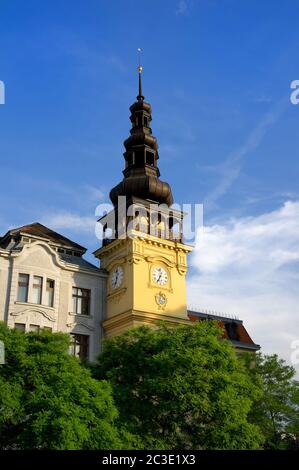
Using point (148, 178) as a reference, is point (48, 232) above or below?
below

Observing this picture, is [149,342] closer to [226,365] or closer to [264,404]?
[226,365]

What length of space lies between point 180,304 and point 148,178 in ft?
32.6

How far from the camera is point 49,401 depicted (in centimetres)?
2364

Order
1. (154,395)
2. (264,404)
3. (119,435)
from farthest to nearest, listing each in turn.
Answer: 1. (264,404)
2. (154,395)
3. (119,435)

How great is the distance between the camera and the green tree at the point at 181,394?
27047 mm

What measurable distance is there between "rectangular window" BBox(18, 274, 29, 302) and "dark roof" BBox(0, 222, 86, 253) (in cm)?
363

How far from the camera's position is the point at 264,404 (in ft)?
121

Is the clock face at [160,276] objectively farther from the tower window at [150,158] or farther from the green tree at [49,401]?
the green tree at [49,401]

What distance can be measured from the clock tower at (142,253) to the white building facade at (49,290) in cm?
131

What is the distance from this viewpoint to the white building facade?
38.2 m

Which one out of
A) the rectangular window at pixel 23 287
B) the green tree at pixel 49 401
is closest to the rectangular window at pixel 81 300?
the rectangular window at pixel 23 287

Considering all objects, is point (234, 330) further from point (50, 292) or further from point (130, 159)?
point (50, 292)
